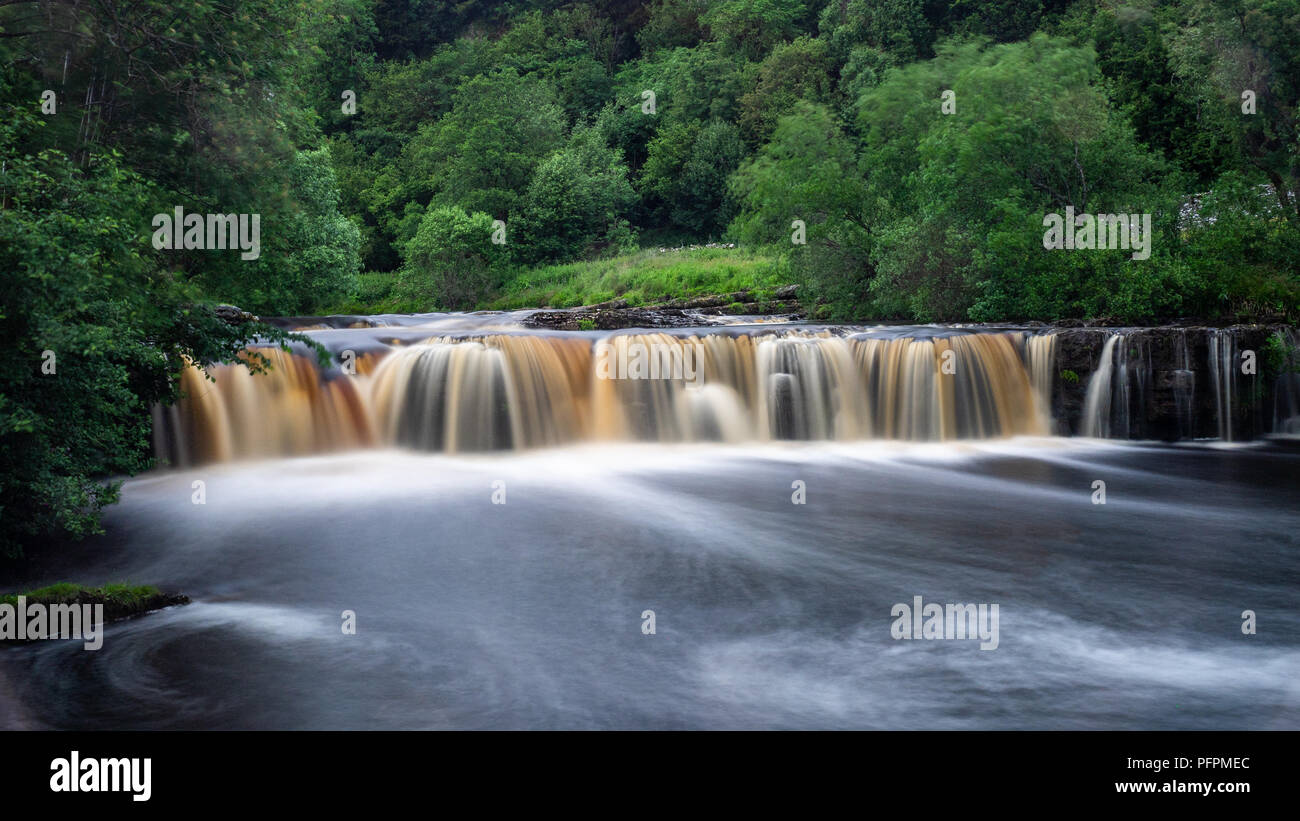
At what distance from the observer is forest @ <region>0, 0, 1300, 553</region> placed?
1102 cm

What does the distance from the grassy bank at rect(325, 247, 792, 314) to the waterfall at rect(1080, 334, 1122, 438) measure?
20.8 meters

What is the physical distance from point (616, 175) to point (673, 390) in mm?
45658

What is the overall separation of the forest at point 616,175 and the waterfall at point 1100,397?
3369mm

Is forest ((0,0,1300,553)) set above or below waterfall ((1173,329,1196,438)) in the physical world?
above

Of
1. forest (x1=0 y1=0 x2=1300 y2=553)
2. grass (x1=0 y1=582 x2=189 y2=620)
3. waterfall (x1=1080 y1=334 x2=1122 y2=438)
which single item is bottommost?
grass (x1=0 y1=582 x2=189 y2=620)

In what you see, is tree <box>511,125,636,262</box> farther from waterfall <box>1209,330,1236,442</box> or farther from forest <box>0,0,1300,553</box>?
waterfall <box>1209,330,1236,442</box>

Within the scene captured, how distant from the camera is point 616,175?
6506cm

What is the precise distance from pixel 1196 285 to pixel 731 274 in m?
25.4

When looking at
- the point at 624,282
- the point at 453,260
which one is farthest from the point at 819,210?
the point at 453,260

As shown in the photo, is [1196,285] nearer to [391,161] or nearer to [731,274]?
[731,274]

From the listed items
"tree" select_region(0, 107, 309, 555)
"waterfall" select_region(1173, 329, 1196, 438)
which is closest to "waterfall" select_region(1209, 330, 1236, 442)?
"waterfall" select_region(1173, 329, 1196, 438)

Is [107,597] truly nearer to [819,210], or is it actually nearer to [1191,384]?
[1191,384]

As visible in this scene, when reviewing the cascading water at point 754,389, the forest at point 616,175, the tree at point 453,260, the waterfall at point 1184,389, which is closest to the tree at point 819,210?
the forest at point 616,175

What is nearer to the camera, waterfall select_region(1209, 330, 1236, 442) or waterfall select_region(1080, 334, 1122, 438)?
waterfall select_region(1209, 330, 1236, 442)
